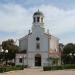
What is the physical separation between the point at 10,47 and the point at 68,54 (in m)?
18.2

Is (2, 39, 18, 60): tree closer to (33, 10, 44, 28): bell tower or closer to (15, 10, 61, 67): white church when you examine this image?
(15, 10, 61, 67): white church

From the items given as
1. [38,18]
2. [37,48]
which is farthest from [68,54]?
[38,18]

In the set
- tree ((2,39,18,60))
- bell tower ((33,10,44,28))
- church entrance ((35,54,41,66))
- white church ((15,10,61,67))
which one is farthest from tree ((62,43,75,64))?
tree ((2,39,18,60))

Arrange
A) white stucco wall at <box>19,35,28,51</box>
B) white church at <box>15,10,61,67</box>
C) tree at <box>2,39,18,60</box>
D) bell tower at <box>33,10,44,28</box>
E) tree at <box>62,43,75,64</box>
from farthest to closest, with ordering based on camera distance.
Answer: tree at <box>62,43,75,64</box>, tree at <box>2,39,18,60</box>, bell tower at <box>33,10,44,28</box>, white stucco wall at <box>19,35,28,51</box>, white church at <box>15,10,61,67</box>

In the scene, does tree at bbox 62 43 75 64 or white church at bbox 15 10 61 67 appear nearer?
white church at bbox 15 10 61 67

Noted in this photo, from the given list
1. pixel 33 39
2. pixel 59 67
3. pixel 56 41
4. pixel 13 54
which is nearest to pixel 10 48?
pixel 13 54

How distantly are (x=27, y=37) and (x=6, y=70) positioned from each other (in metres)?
33.8

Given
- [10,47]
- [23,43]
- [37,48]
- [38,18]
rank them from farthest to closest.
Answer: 1. [23,43]
2. [10,47]
3. [38,18]
4. [37,48]

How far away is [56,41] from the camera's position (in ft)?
286

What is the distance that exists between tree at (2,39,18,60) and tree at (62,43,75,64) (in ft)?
48.5

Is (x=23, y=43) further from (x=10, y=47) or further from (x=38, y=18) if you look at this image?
(x=38, y=18)

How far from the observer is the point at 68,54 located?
290 feet

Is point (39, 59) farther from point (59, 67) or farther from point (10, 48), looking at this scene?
point (59, 67)

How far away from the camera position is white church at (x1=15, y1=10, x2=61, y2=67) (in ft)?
257
